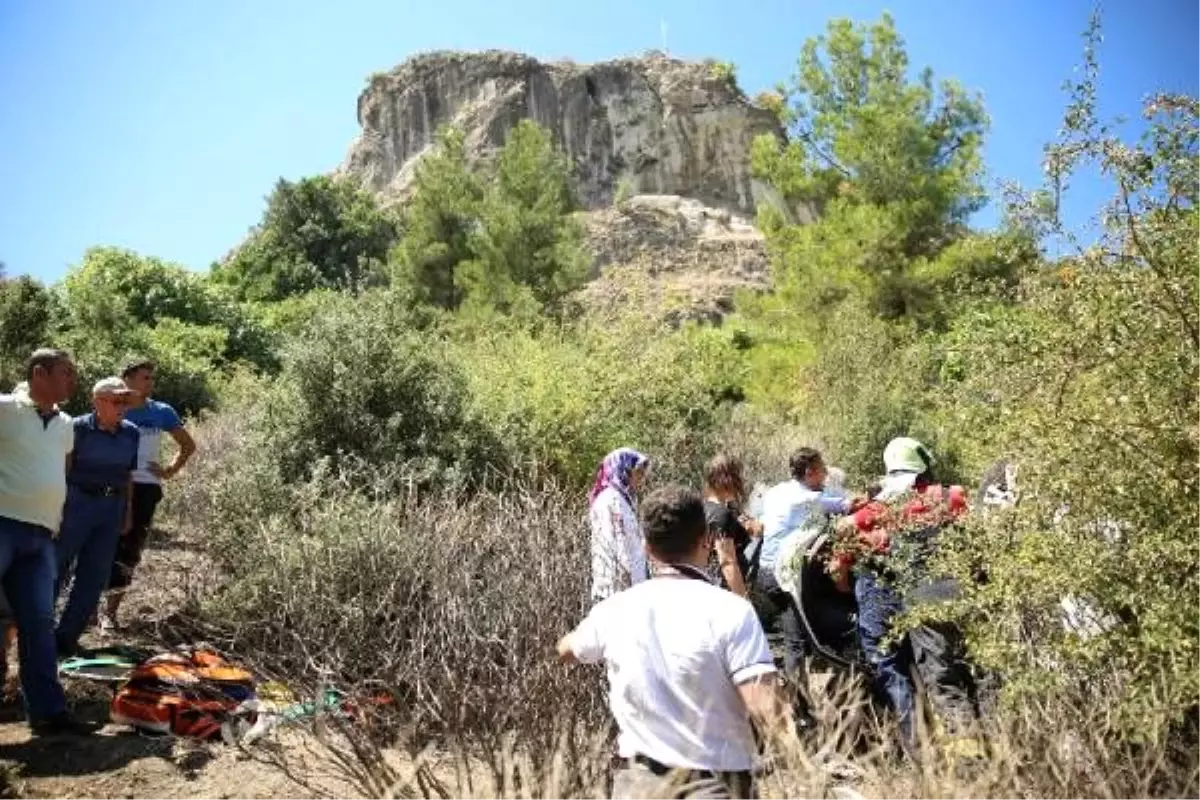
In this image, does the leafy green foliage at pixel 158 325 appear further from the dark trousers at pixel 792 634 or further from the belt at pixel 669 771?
the belt at pixel 669 771

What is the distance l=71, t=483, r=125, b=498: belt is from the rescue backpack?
3.74ft

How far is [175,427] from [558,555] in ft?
11.0

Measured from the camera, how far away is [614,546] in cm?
384

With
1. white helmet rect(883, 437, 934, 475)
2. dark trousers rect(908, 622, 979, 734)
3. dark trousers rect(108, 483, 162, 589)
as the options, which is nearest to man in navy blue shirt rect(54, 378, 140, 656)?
dark trousers rect(108, 483, 162, 589)

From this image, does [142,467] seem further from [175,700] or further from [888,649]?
[888,649]

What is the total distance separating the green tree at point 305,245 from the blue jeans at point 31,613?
31.3 m

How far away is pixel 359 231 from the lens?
37156 millimetres

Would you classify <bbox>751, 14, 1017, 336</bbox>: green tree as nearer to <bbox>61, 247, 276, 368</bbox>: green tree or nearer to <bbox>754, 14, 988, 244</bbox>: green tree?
<bbox>754, 14, 988, 244</bbox>: green tree

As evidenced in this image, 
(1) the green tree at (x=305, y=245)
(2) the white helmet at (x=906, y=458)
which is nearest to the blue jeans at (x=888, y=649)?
(2) the white helmet at (x=906, y=458)

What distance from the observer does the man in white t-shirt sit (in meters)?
2.33

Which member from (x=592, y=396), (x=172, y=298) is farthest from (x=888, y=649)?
(x=172, y=298)

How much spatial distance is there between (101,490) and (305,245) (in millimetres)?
33045

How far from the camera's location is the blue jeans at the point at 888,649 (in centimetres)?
414

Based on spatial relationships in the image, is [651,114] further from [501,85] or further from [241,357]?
[241,357]
